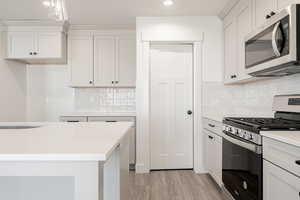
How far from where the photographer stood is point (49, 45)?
411 centimetres

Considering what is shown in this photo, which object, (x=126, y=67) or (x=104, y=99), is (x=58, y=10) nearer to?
(x=126, y=67)

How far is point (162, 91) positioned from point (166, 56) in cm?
53

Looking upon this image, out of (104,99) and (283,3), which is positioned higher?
(283,3)

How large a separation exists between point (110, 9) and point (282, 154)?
2847 millimetres

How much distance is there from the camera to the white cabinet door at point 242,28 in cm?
280

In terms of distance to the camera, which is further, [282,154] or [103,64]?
[103,64]

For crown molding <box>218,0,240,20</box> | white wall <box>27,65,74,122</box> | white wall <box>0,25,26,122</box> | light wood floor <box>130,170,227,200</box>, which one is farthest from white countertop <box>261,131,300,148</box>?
white wall <box>0,25,26,122</box>

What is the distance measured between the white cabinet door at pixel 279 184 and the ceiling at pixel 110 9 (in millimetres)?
2318

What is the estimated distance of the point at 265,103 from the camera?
2902 millimetres

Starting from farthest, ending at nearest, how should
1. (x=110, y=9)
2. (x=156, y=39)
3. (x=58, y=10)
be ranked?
(x=156, y=39), (x=110, y=9), (x=58, y=10)

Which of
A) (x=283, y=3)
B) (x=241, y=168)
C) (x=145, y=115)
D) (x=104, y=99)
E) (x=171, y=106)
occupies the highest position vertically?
(x=283, y=3)

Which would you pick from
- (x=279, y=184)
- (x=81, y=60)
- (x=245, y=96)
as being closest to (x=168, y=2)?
(x=245, y=96)

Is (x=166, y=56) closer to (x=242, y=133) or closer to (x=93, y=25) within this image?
(x=93, y=25)

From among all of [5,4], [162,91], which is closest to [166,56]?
[162,91]
